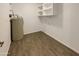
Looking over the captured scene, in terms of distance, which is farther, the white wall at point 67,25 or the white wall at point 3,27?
the white wall at point 67,25

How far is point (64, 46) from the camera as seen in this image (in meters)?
2.59

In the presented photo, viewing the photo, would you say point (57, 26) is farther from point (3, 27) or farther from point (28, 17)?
point (3, 27)

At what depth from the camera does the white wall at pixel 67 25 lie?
217cm

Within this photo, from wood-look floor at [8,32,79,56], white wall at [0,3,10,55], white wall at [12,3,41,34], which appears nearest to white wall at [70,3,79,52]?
wood-look floor at [8,32,79,56]

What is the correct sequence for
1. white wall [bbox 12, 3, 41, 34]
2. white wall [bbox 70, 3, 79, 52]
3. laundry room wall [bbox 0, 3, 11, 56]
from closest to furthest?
1. laundry room wall [bbox 0, 3, 11, 56]
2. white wall [bbox 70, 3, 79, 52]
3. white wall [bbox 12, 3, 41, 34]

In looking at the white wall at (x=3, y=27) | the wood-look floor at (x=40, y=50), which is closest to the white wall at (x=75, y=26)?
the wood-look floor at (x=40, y=50)

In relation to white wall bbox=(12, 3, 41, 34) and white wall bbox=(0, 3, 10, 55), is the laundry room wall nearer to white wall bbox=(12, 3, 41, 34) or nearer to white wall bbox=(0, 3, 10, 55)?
white wall bbox=(0, 3, 10, 55)

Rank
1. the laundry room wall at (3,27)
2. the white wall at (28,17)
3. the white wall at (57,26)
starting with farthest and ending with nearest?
the white wall at (28,17)
the white wall at (57,26)
the laundry room wall at (3,27)

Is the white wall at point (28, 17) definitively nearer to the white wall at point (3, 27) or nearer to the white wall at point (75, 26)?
the white wall at point (3, 27)

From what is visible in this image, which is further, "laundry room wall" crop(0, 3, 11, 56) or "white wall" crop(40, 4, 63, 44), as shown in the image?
"white wall" crop(40, 4, 63, 44)

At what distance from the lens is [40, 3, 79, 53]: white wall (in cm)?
217

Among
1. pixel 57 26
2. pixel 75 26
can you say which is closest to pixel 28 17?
pixel 57 26

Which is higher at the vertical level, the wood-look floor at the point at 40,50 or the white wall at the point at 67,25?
the white wall at the point at 67,25

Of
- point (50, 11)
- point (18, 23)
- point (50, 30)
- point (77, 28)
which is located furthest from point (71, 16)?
point (18, 23)
